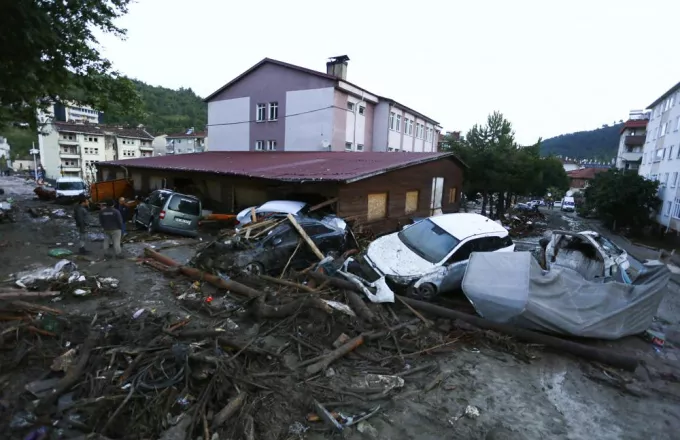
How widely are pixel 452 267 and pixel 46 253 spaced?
11529mm

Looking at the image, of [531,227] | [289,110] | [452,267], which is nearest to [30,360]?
[452,267]

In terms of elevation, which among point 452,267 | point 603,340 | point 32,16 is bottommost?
point 603,340

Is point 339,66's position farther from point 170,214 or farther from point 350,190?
point 170,214

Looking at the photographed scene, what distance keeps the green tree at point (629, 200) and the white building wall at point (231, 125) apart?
29.6m

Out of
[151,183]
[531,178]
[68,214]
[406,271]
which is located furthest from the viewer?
[531,178]

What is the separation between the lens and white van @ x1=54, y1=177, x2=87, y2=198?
21.5m

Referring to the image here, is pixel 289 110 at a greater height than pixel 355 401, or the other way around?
pixel 289 110

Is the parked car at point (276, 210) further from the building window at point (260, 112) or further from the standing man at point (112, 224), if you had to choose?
the building window at point (260, 112)

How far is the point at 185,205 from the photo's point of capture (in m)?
13.4

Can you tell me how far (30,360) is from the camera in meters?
4.38

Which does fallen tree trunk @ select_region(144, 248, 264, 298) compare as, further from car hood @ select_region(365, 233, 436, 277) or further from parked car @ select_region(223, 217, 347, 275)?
car hood @ select_region(365, 233, 436, 277)

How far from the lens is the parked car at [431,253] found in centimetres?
752

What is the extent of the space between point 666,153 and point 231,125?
37258 mm

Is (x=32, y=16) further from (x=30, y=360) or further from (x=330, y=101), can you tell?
(x=330, y=101)
